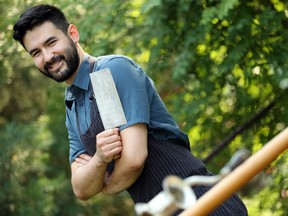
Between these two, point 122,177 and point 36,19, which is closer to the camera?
point 122,177

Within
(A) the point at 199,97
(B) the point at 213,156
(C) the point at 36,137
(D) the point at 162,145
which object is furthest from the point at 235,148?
(D) the point at 162,145

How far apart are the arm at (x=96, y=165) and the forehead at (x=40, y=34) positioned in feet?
1.56

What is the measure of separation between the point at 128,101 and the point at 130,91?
37mm

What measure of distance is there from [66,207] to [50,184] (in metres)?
0.55

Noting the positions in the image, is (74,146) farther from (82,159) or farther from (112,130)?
(112,130)

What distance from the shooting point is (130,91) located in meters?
2.64

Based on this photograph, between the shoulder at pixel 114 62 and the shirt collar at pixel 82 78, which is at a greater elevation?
the shoulder at pixel 114 62

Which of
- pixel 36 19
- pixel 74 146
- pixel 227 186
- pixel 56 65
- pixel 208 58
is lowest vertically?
pixel 208 58

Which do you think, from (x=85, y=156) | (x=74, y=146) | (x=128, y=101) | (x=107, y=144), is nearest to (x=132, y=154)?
(x=107, y=144)

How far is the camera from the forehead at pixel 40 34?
281 centimetres

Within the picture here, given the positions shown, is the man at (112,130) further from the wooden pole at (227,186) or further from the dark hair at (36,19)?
the wooden pole at (227,186)

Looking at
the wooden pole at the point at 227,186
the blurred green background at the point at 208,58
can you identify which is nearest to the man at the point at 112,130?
the wooden pole at the point at 227,186

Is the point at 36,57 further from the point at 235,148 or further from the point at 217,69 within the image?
the point at 235,148

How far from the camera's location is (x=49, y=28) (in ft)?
9.29
